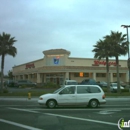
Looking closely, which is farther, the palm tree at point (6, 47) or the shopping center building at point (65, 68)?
the shopping center building at point (65, 68)

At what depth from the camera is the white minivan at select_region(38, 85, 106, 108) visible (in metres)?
18.6

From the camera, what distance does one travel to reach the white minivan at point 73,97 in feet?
61.2

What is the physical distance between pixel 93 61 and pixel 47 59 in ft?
38.4

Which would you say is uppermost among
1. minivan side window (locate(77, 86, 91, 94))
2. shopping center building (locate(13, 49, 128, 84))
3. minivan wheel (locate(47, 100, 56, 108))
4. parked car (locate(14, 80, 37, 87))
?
shopping center building (locate(13, 49, 128, 84))

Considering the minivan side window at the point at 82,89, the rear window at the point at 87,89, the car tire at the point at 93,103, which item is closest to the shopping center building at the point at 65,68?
the rear window at the point at 87,89

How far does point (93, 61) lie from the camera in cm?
6359

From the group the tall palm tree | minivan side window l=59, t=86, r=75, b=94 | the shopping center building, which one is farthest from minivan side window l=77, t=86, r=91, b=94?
the shopping center building

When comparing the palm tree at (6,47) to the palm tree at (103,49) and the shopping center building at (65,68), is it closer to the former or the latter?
the palm tree at (103,49)

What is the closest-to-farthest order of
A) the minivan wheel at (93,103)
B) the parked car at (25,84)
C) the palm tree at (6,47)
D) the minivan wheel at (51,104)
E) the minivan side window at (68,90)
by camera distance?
the minivan wheel at (51,104), the minivan side window at (68,90), the minivan wheel at (93,103), the palm tree at (6,47), the parked car at (25,84)

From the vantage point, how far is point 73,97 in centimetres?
1875

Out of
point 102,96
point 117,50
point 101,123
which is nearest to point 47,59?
point 117,50

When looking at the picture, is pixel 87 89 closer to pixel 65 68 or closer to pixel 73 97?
pixel 73 97

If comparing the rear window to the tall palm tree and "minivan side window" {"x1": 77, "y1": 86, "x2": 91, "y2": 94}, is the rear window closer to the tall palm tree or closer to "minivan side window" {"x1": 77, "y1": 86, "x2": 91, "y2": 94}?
"minivan side window" {"x1": 77, "y1": 86, "x2": 91, "y2": 94}

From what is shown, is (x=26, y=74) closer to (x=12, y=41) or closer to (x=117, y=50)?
(x=12, y=41)
